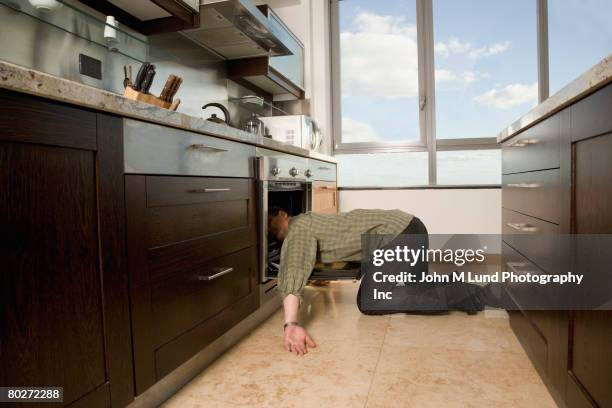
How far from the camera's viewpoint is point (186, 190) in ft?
4.48

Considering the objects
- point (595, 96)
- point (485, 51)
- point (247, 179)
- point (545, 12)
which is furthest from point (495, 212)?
point (595, 96)

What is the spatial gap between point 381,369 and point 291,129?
6.73 feet

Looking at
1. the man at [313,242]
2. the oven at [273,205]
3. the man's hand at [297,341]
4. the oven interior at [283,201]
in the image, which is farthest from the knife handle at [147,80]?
the man's hand at [297,341]

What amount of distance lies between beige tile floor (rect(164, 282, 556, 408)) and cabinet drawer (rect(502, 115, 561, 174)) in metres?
0.72

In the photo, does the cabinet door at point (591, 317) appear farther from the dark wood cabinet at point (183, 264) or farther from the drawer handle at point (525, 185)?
the dark wood cabinet at point (183, 264)

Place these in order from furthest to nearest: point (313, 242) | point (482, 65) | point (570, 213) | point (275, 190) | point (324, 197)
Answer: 1. point (482, 65)
2. point (324, 197)
3. point (275, 190)
4. point (313, 242)
5. point (570, 213)

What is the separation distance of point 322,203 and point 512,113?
188cm

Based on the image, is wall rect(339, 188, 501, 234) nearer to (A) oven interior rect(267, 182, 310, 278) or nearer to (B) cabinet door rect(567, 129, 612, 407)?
(A) oven interior rect(267, 182, 310, 278)

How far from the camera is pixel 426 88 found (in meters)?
3.67

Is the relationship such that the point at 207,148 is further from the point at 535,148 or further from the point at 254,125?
the point at 254,125

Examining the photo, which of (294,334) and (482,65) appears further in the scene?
(482,65)

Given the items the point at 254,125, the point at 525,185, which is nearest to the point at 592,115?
the point at 525,185

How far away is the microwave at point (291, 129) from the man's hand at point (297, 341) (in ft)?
5.58

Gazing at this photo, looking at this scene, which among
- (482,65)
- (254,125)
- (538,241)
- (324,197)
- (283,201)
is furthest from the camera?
(482,65)
